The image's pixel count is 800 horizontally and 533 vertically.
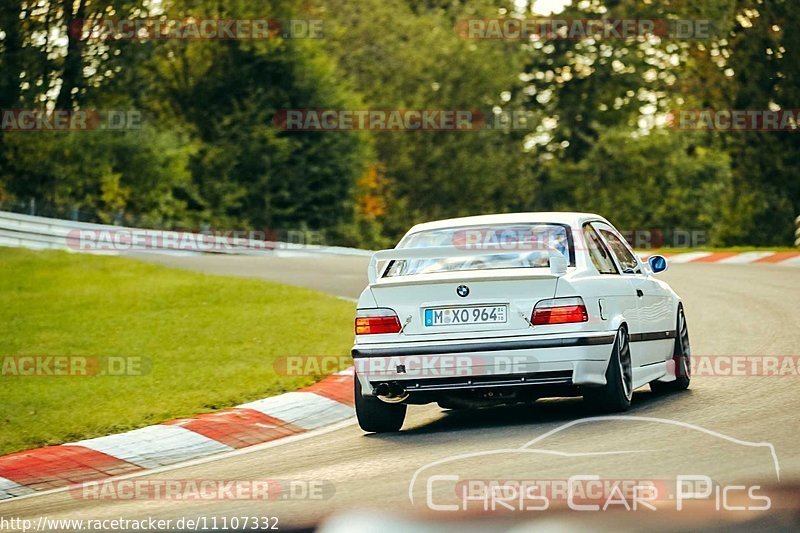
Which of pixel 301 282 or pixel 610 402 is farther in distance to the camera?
pixel 301 282

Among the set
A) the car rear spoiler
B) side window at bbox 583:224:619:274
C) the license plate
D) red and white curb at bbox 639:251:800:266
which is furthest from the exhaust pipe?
red and white curb at bbox 639:251:800:266

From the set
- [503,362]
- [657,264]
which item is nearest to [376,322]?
[503,362]

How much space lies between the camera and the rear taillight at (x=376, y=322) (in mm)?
9969

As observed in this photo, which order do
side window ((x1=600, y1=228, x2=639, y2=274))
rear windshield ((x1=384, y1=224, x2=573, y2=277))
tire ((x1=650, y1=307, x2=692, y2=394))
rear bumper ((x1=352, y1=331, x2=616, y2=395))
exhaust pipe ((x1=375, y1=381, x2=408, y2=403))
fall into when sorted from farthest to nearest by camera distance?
tire ((x1=650, y1=307, x2=692, y2=394))
side window ((x1=600, y1=228, x2=639, y2=274))
rear windshield ((x1=384, y1=224, x2=573, y2=277))
exhaust pipe ((x1=375, y1=381, x2=408, y2=403))
rear bumper ((x1=352, y1=331, x2=616, y2=395))

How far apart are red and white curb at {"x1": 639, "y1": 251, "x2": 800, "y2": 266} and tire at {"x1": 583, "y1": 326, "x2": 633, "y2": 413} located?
15271 mm

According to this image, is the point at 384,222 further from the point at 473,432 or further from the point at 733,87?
the point at 473,432

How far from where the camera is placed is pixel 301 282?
72.7 ft

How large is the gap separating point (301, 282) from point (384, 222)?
40.9m

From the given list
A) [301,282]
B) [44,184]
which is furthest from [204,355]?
[44,184]

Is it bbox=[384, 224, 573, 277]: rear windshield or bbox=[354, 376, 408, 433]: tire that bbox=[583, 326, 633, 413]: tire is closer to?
bbox=[384, 224, 573, 277]: rear windshield

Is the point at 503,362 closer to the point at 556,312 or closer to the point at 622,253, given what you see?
the point at 556,312

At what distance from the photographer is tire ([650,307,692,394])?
11.8 meters

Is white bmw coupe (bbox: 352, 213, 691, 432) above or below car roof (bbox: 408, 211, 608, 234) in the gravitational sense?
below


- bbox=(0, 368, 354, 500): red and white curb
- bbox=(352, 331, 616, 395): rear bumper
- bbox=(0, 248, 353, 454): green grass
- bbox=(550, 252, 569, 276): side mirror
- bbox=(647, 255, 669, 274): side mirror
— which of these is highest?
bbox=(550, 252, 569, 276): side mirror
